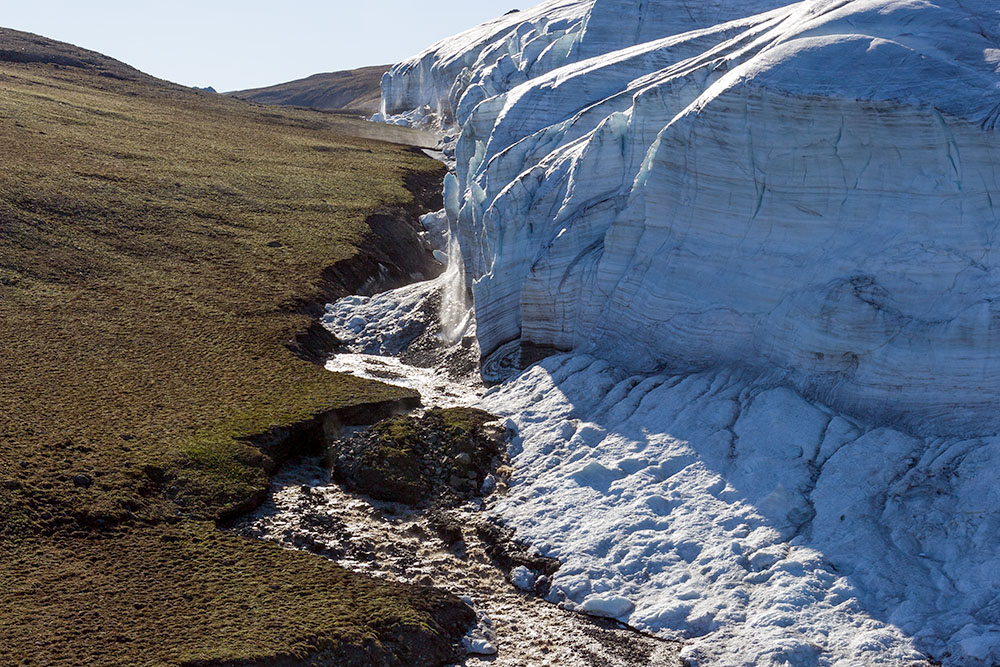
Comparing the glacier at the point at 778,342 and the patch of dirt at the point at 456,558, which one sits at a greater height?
the glacier at the point at 778,342

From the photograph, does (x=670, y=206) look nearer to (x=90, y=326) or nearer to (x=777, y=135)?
(x=777, y=135)

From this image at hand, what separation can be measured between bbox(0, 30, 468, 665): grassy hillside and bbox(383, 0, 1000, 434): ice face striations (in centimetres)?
648

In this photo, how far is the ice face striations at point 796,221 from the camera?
821 inches

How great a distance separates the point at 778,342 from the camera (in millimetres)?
22469

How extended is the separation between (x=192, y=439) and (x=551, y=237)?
1100 cm

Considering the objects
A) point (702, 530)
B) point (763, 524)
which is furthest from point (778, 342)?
point (702, 530)

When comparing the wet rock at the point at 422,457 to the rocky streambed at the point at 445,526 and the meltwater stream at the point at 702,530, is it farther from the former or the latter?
the meltwater stream at the point at 702,530

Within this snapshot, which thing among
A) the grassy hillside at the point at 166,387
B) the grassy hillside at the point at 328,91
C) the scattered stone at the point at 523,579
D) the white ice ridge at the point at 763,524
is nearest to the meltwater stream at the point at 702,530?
the white ice ridge at the point at 763,524

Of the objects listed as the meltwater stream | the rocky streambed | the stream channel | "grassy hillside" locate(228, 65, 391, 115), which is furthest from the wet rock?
"grassy hillside" locate(228, 65, 391, 115)

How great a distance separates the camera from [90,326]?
30.3 metres

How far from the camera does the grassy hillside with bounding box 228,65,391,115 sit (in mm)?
147288

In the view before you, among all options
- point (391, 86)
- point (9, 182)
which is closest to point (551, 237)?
point (9, 182)

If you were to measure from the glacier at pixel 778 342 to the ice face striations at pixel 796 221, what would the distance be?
6cm

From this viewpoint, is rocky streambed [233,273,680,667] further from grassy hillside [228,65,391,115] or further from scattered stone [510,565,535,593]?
grassy hillside [228,65,391,115]
